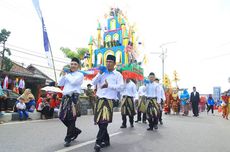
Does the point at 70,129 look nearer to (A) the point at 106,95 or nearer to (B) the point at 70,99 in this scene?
(B) the point at 70,99

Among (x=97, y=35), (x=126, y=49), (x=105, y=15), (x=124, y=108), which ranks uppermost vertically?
(x=105, y=15)

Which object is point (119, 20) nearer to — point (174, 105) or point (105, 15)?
point (105, 15)

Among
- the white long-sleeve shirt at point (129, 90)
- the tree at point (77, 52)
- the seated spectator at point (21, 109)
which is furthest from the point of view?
the tree at point (77, 52)

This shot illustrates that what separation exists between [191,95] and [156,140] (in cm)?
1371

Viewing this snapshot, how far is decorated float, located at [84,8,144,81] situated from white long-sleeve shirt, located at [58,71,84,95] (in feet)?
78.1

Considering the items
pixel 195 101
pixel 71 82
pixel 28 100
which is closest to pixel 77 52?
pixel 195 101

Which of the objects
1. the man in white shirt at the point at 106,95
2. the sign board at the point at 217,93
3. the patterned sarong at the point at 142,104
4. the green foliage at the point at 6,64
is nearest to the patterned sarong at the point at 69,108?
the man in white shirt at the point at 106,95

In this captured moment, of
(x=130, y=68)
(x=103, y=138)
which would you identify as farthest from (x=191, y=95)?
(x=103, y=138)

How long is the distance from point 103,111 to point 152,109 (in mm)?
3559

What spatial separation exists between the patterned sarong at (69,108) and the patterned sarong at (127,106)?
3707 mm

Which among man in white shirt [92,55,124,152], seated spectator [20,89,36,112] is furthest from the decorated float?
man in white shirt [92,55,124,152]

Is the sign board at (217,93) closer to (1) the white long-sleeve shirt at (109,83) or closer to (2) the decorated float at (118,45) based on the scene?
(2) the decorated float at (118,45)

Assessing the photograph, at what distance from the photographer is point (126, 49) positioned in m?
30.5

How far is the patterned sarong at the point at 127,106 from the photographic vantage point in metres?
9.27
